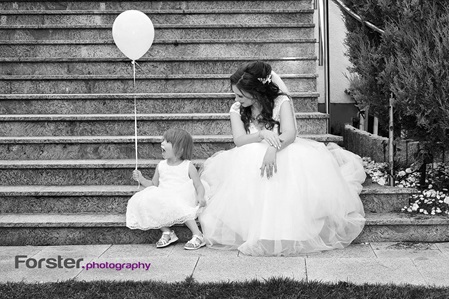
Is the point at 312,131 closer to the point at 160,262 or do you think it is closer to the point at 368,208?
the point at 368,208

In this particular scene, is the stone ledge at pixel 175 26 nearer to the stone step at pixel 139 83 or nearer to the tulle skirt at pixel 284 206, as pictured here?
the stone step at pixel 139 83

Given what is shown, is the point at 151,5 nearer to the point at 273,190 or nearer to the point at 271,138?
the point at 271,138

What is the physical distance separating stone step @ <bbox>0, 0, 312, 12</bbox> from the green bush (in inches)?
89.8

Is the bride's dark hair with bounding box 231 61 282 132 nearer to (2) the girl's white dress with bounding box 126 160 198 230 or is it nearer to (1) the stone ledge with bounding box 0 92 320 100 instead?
(2) the girl's white dress with bounding box 126 160 198 230

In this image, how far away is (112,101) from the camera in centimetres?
588

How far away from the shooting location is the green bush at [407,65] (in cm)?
431

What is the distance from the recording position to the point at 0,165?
4887 mm

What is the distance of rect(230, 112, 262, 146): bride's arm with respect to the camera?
425 cm

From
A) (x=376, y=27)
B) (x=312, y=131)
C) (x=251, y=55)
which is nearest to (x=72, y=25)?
(x=251, y=55)

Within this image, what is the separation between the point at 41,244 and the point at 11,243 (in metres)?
0.23

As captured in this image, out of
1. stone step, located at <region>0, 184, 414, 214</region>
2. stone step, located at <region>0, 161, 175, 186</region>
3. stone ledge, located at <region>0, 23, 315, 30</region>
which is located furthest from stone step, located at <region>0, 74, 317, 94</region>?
stone step, located at <region>0, 184, 414, 214</region>

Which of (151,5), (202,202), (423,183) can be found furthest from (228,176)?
(151,5)

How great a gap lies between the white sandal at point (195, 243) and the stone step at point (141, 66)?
8.78 ft

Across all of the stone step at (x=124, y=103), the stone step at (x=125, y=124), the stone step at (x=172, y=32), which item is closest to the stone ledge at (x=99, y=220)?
the stone step at (x=125, y=124)
